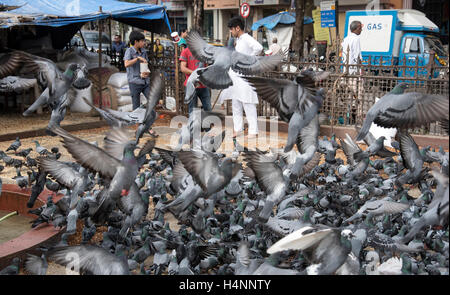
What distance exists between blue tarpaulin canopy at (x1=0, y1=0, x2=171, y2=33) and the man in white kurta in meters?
3.36

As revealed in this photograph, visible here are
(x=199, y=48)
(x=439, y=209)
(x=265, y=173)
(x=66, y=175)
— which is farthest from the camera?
(x=199, y=48)

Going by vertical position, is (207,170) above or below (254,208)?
above

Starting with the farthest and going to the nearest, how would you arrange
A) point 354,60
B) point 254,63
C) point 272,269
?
point 354,60
point 254,63
point 272,269

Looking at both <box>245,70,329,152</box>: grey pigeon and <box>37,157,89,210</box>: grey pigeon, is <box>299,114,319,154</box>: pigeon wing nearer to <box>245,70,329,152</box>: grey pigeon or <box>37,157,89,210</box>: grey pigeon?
<box>245,70,329,152</box>: grey pigeon

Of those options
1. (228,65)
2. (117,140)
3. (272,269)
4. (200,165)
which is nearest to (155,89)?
(117,140)

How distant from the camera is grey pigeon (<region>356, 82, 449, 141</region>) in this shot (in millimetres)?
3342

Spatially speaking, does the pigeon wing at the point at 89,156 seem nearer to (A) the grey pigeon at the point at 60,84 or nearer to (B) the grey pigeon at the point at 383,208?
(A) the grey pigeon at the point at 60,84

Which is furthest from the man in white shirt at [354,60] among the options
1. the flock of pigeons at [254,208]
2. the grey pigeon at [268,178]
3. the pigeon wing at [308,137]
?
the grey pigeon at [268,178]

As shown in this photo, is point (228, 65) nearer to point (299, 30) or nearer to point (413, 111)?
point (413, 111)

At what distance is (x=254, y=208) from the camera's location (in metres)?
4.75

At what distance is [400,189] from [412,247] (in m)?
1.55

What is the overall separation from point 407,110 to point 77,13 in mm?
8366
